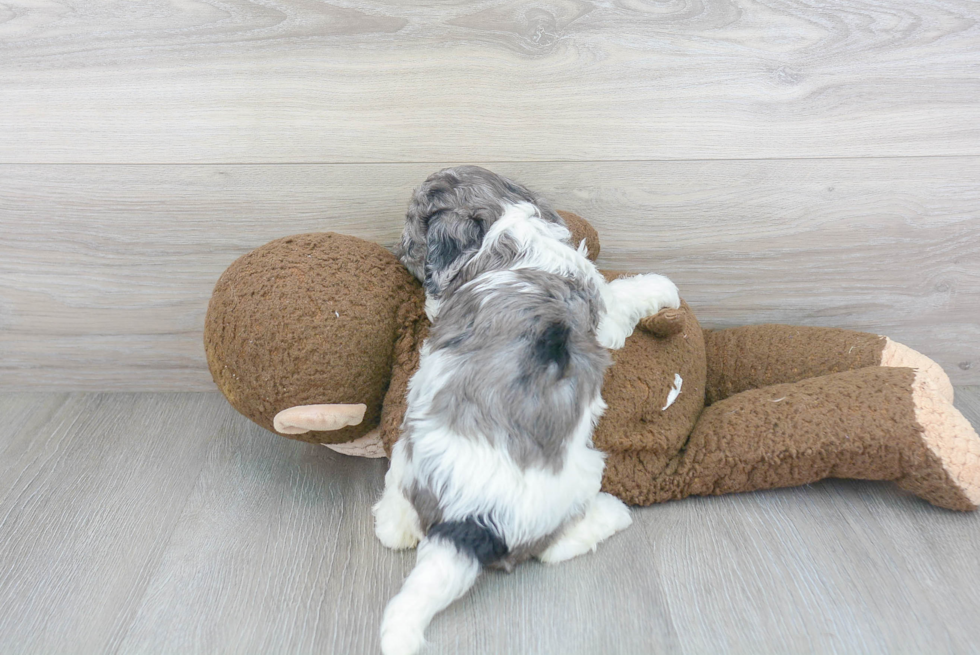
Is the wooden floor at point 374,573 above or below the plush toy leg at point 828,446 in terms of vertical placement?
below

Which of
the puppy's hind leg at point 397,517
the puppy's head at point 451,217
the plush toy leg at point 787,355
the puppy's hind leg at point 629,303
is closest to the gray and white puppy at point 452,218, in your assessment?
the puppy's head at point 451,217

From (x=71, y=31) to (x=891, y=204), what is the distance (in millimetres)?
2068

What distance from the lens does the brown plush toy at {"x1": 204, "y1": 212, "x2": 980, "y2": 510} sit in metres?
1.40

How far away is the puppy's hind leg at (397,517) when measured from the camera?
1368 mm

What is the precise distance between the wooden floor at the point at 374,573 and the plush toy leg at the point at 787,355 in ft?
0.96

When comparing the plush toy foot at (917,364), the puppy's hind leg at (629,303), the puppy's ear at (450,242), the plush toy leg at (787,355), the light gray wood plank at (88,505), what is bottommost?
the light gray wood plank at (88,505)

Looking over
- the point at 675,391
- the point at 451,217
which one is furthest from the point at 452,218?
the point at 675,391

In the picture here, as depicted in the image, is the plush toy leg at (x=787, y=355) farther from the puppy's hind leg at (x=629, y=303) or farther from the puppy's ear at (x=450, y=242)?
the puppy's ear at (x=450, y=242)

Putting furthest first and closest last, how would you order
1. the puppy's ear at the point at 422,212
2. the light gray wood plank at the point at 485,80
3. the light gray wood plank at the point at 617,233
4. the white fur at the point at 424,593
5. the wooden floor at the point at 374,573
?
1. the light gray wood plank at the point at 617,233
2. the light gray wood plank at the point at 485,80
3. the puppy's ear at the point at 422,212
4. the wooden floor at the point at 374,573
5. the white fur at the point at 424,593

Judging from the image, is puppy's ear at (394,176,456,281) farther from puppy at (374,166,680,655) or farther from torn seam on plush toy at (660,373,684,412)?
torn seam on plush toy at (660,373,684,412)

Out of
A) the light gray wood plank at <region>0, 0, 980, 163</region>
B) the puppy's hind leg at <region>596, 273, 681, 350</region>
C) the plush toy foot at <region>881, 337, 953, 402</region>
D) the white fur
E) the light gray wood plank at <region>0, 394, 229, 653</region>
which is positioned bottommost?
the light gray wood plank at <region>0, 394, 229, 653</region>

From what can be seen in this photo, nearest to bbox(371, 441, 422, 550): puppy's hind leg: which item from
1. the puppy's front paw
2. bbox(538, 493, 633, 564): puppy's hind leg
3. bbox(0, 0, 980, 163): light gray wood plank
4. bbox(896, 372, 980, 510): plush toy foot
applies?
the puppy's front paw

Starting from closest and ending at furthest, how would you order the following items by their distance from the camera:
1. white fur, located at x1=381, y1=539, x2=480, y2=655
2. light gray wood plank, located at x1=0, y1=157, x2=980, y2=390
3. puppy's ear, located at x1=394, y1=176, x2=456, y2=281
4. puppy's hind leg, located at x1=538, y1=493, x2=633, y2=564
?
1. white fur, located at x1=381, y1=539, x2=480, y2=655
2. puppy's hind leg, located at x1=538, y1=493, x2=633, y2=564
3. puppy's ear, located at x1=394, y1=176, x2=456, y2=281
4. light gray wood plank, located at x1=0, y1=157, x2=980, y2=390

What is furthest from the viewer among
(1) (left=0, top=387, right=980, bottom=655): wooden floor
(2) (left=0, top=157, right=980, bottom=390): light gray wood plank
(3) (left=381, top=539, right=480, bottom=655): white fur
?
(2) (left=0, top=157, right=980, bottom=390): light gray wood plank
